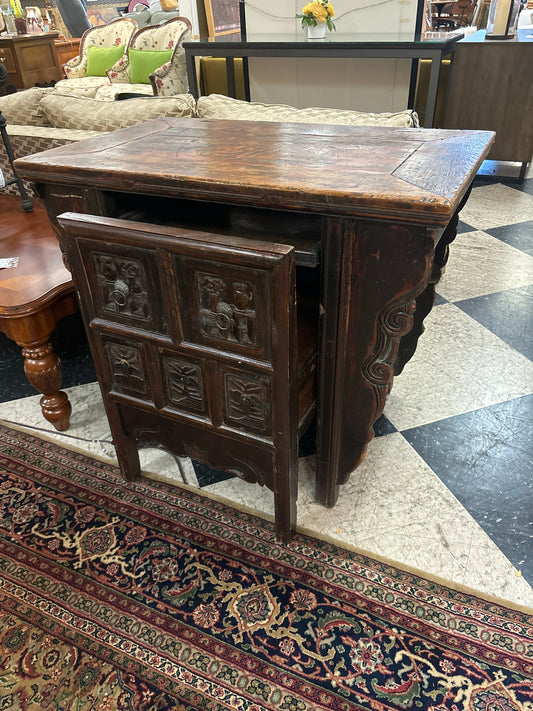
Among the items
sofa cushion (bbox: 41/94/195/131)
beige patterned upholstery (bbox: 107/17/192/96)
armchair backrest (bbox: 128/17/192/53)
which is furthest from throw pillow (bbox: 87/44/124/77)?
sofa cushion (bbox: 41/94/195/131)

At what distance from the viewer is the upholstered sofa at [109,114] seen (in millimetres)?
1810

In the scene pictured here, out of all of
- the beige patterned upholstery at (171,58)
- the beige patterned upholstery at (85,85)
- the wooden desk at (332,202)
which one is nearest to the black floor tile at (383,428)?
the wooden desk at (332,202)

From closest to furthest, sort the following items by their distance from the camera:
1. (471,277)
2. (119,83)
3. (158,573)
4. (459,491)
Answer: (158,573) < (459,491) < (471,277) < (119,83)

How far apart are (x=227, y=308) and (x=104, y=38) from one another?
632cm

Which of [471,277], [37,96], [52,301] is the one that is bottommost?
[471,277]

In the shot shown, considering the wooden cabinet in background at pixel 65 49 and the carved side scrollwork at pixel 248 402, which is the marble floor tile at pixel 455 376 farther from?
the wooden cabinet in background at pixel 65 49

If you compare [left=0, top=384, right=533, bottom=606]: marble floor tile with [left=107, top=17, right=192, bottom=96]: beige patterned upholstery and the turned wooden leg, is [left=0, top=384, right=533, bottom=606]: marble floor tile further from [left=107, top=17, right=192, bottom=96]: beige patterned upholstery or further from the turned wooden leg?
[left=107, top=17, right=192, bottom=96]: beige patterned upholstery

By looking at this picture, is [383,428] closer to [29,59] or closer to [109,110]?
[109,110]

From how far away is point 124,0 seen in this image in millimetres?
8148

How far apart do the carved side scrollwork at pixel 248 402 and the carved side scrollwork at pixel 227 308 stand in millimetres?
88

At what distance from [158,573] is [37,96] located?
88.8 inches

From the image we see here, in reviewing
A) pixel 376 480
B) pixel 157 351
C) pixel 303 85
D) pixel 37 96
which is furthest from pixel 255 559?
pixel 303 85

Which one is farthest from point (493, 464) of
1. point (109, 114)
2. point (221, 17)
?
point (221, 17)

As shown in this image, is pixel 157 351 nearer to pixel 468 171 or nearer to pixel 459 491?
pixel 468 171
